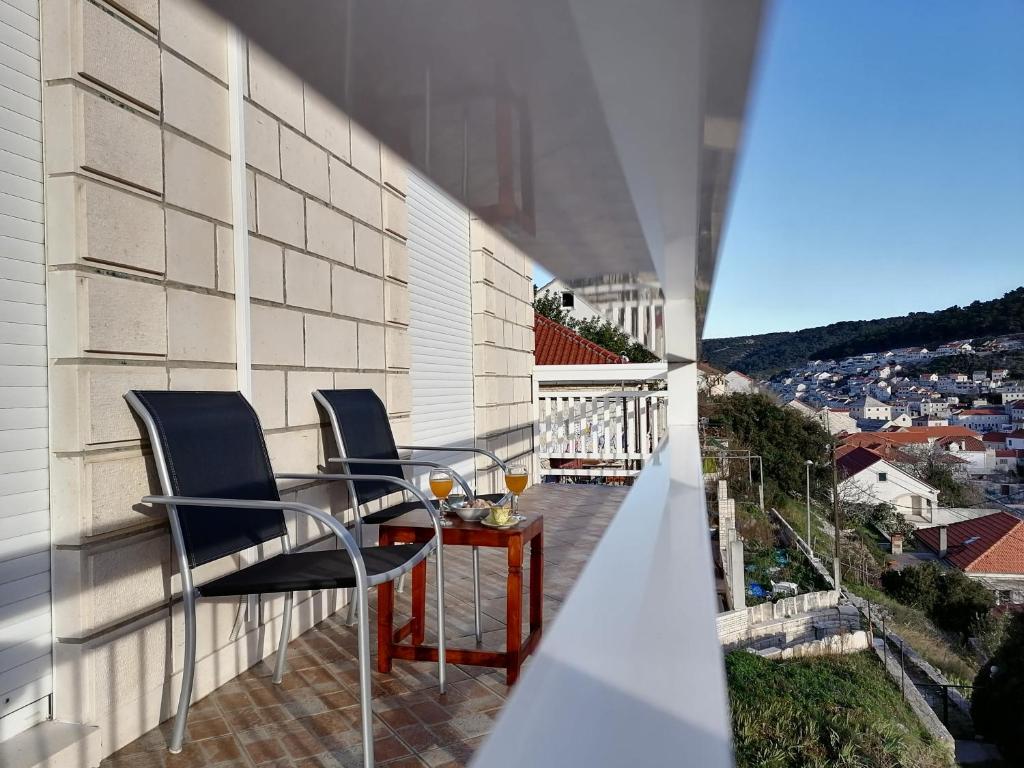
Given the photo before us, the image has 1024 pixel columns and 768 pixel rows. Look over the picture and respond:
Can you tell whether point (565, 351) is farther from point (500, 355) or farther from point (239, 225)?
point (239, 225)

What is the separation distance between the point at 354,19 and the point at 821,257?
1048 inches

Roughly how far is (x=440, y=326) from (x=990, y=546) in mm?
39135

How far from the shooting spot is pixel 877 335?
29.9 m

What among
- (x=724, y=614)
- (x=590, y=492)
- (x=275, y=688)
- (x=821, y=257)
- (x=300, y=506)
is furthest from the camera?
(x=821, y=257)

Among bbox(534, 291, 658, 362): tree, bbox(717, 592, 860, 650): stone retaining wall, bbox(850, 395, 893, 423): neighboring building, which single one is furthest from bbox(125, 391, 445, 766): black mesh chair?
bbox(850, 395, 893, 423): neighboring building

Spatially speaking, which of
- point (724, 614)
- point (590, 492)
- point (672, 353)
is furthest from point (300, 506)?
point (724, 614)

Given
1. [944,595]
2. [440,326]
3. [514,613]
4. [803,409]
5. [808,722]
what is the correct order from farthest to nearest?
[944,595], [803,409], [808,722], [440,326], [514,613]

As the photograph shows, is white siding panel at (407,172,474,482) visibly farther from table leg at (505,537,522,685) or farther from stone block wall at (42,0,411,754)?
table leg at (505,537,522,685)

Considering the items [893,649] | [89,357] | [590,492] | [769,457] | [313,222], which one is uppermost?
[313,222]

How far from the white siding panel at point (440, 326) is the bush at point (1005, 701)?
1022 inches

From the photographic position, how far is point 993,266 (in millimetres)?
34219

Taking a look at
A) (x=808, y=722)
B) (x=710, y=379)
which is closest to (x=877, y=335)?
(x=710, y=379)

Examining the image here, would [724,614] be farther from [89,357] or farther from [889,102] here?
[89,357]

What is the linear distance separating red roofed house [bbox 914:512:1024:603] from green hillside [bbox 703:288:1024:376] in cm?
1327
